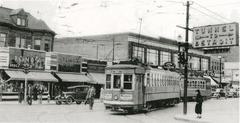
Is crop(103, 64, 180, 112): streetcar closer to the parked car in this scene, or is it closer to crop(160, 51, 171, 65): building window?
the parked car

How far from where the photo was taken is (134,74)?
22750 millimetres

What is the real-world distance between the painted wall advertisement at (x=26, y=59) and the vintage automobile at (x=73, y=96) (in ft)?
22.5

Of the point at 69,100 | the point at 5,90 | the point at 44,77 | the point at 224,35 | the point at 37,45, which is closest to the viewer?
the point at 224,35

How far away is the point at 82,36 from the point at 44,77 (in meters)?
26.5

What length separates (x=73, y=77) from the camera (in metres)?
41.8

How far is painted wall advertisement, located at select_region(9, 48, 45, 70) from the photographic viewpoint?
36.8 metres

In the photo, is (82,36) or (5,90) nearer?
(5,90)

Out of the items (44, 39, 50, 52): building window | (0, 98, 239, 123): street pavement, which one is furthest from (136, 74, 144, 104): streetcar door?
(44, 39, 50, 52): building window

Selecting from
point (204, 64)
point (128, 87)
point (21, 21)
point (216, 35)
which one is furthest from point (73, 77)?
point (204, 64)

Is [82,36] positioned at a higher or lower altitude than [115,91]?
higher

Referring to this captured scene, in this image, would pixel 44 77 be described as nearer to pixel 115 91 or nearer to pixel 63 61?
pixel 63 61

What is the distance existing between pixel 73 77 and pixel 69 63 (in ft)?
5.99

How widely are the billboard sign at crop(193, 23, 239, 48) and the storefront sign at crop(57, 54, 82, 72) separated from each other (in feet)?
53.5

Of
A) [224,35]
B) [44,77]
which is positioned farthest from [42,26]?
[224,35]
